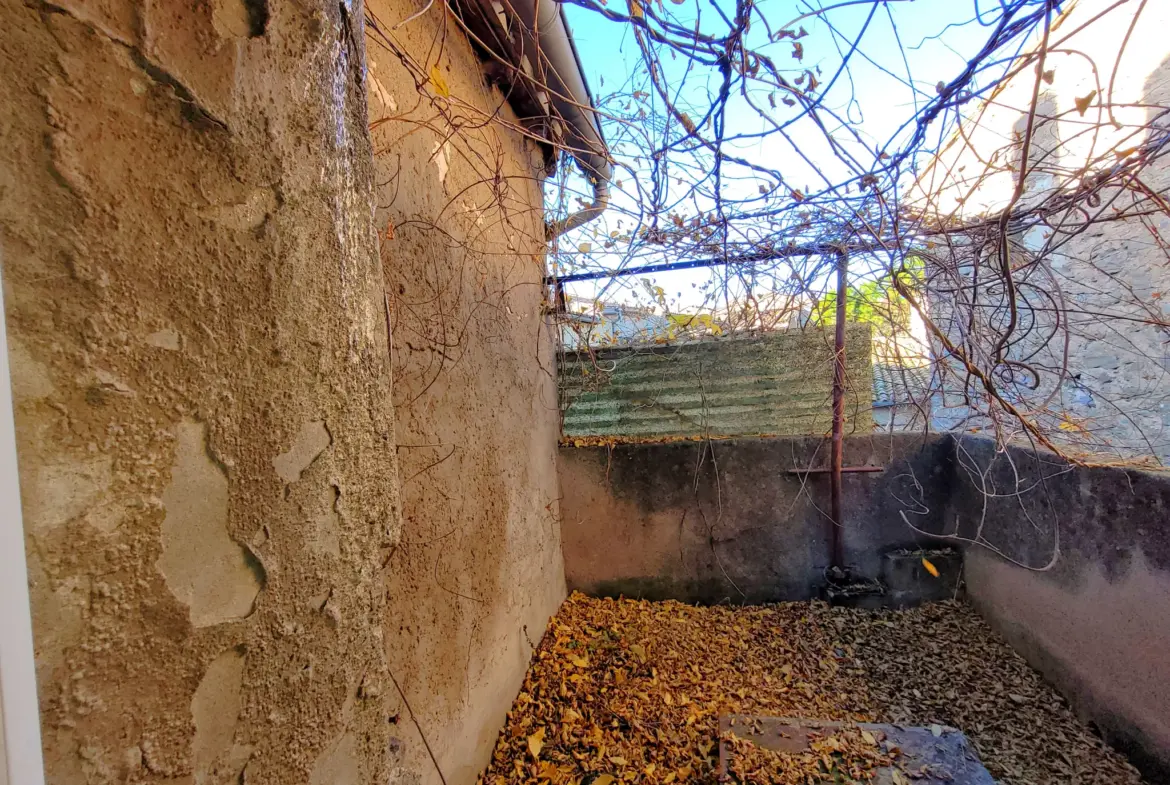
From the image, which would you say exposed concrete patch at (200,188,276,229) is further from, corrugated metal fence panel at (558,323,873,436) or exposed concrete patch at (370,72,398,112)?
corrugated metal fence panel at (558,323,873,436)

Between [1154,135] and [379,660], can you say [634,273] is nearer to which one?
[1154,135]

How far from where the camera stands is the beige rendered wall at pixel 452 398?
1.37 m

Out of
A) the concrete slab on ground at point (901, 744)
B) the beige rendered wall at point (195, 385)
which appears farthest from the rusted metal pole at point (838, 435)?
the beige rendered wall at point (195, 385)

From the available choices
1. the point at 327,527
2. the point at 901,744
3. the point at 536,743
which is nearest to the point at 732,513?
the point at 901,744

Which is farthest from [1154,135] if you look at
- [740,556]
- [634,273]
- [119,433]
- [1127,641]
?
[119,433]

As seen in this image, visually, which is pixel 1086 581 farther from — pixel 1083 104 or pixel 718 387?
pixel 1083 104

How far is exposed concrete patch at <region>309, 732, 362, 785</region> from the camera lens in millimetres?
629

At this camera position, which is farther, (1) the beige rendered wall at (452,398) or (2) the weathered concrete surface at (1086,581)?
(2) the weathered concrete surface at (1086,581)

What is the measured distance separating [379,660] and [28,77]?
2.75ft

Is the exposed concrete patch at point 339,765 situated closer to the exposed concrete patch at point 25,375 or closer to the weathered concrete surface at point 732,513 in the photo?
the exposed concrete patch at point 25,375

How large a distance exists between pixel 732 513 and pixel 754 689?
1068 millimetres

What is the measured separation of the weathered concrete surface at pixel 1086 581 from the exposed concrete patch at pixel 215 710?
3087 mm

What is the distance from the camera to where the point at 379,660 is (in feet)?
2.43

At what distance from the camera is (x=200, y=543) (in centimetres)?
51
